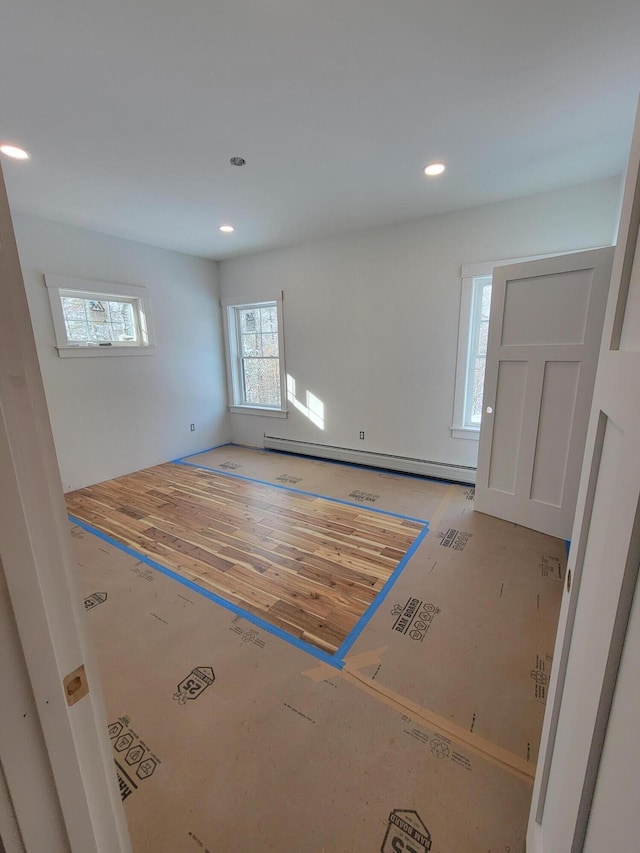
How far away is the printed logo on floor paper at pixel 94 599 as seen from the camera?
79.4 inches

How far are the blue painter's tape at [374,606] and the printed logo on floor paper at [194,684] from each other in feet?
1.98

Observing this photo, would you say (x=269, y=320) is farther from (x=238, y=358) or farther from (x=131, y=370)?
(x=131, y=370)

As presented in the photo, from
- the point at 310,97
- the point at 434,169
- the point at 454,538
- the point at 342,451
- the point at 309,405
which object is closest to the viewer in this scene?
the point at 310,97

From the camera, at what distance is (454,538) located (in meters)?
2.63

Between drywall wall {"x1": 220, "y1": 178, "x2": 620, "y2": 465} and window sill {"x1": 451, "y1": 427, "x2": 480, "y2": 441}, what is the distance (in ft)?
0.29

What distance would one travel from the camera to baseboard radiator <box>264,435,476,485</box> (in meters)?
3.65

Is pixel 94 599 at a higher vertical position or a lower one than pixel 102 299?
lower

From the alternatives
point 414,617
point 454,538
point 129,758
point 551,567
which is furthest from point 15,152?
point 551,567

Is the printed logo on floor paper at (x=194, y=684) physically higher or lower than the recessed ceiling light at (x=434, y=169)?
lower

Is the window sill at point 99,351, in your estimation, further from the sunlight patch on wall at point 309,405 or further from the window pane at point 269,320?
the sunlight patch on wall at point 309,405

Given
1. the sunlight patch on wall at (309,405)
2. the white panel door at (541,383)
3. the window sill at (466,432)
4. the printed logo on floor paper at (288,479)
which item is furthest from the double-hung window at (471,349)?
the printed logo on floor paper at (288,479)

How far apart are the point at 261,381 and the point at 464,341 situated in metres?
2.85

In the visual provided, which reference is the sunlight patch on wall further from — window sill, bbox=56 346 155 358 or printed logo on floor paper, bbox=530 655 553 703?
printed logo on floor paper, bbox=530 655 553 703

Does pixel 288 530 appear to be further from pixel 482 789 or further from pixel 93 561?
pixel 482 789
